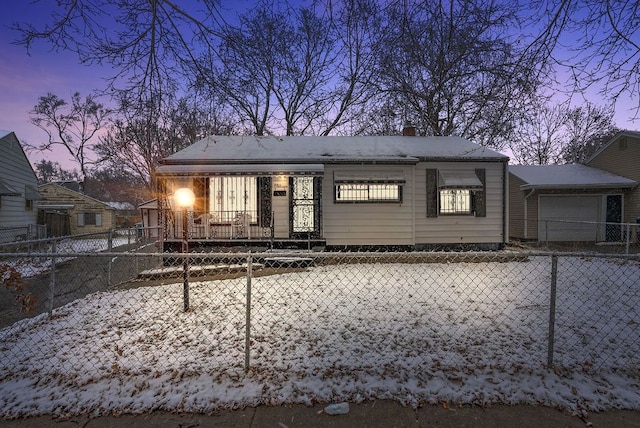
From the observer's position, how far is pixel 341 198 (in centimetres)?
1006

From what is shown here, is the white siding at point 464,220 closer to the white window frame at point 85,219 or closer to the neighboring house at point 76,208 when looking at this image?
the neighboring house at point 76,208

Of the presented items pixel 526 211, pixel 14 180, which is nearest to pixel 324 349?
pixel 526 211

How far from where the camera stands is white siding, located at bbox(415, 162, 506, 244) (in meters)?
10.2

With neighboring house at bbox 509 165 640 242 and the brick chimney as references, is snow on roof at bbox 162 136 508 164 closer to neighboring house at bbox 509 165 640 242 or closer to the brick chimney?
the brick chimney

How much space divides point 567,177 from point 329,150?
13.1 m

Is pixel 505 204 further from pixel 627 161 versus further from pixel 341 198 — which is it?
pixel 627 161

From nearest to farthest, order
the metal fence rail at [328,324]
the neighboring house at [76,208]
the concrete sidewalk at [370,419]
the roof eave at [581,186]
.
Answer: the concrete sidewalk at [370,419] < the metal fence rail at [328,324] < the roof eave at [581,186] < the neighboring house at [76,208]

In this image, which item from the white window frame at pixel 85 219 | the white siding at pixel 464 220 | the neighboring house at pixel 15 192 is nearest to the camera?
the white siding at pixel 464 220

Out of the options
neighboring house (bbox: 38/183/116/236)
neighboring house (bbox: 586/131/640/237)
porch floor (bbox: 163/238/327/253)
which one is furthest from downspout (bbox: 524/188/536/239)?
neighboring house (bbox: 38/183/116/236)

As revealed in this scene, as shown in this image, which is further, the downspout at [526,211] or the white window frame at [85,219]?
the white window frame at [85,219]

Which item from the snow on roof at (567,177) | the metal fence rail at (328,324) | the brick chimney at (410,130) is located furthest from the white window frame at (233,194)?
the snow on roof at (567,177)

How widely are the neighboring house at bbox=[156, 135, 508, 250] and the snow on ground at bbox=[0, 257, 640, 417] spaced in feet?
13.5

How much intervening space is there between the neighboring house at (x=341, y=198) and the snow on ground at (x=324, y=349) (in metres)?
Answer: 4.11

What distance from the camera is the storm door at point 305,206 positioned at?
32.4 ft
